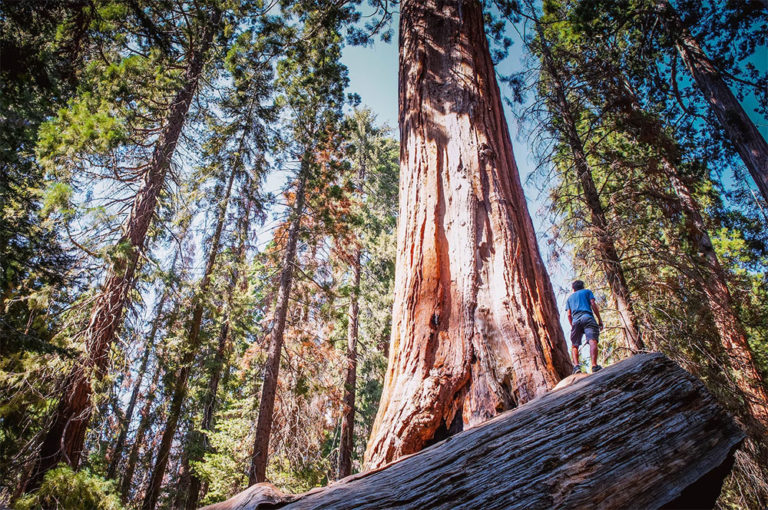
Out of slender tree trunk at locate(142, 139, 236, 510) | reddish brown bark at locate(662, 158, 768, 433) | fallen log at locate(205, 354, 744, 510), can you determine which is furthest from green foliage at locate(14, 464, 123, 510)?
reddish brown bark at locate(662, 158, 768, 433)

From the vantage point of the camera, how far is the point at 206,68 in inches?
369

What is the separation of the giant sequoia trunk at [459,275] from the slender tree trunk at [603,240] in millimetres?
3605

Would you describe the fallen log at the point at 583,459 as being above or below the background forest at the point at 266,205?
below

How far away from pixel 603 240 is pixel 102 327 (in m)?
8.77

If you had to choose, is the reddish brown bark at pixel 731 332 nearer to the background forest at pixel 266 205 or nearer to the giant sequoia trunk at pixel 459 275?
the background forest at pixel 266 205

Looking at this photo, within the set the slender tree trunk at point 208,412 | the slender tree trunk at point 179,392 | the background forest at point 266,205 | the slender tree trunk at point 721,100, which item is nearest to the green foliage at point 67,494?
the background forest at point 266,205

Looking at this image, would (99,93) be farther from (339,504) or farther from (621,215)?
(621,215)

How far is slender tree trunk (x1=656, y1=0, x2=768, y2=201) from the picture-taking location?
6875 mm

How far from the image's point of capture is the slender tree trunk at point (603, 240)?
562 cm

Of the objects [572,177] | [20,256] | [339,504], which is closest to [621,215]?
[572,177]

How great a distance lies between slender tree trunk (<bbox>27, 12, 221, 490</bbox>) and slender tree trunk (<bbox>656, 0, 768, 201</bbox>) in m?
10.7

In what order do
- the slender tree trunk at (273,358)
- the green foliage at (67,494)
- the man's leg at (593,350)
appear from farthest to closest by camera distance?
1. the slender tree trunk at (273,358)
2. the green foliage at (67,494)
3. the man's leg at (593,350)

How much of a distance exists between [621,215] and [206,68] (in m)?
10.5

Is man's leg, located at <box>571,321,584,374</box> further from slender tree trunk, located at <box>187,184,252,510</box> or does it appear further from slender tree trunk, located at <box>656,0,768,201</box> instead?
slender tree trunk, located at <box>187,184,252,510</box>
